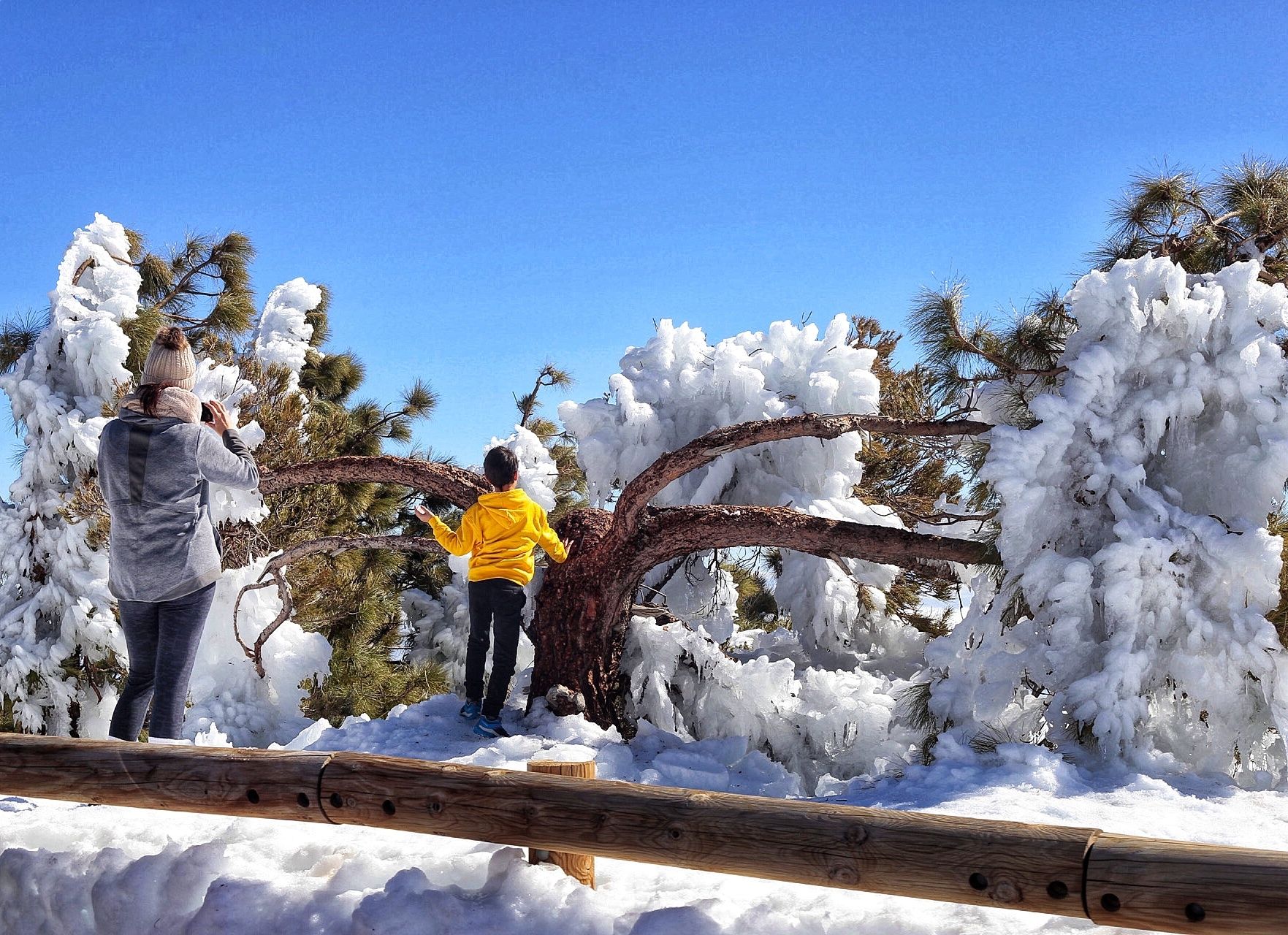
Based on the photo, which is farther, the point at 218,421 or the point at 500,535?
the point at 500,535

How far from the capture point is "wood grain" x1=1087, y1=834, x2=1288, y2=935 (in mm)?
2105

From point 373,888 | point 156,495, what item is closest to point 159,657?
point 156,495

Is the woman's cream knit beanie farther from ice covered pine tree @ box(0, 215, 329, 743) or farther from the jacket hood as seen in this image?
ice covered pine tree @ box(0, 215, 329, 743)

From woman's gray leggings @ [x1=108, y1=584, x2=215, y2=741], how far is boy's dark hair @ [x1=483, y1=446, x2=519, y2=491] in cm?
226

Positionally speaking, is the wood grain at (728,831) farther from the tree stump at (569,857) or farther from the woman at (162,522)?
the woman at (162,522)

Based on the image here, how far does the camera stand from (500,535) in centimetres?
632

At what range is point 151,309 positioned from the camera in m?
12.0

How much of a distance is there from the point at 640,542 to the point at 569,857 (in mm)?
4483

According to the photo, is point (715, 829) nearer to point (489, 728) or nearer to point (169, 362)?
point (169, 362)

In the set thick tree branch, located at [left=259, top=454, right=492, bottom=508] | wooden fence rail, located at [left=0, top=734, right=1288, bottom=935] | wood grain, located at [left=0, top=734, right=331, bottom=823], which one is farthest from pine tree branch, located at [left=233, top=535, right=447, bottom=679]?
wooden fence rail, located at [left=0, top=734, right=1288, bottom=935]

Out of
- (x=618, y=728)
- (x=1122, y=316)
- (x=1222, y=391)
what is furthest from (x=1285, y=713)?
(x=618, y=728)

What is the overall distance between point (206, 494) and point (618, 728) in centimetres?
439

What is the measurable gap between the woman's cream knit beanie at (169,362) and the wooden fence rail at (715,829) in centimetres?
144

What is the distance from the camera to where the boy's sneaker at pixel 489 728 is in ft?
21.9
